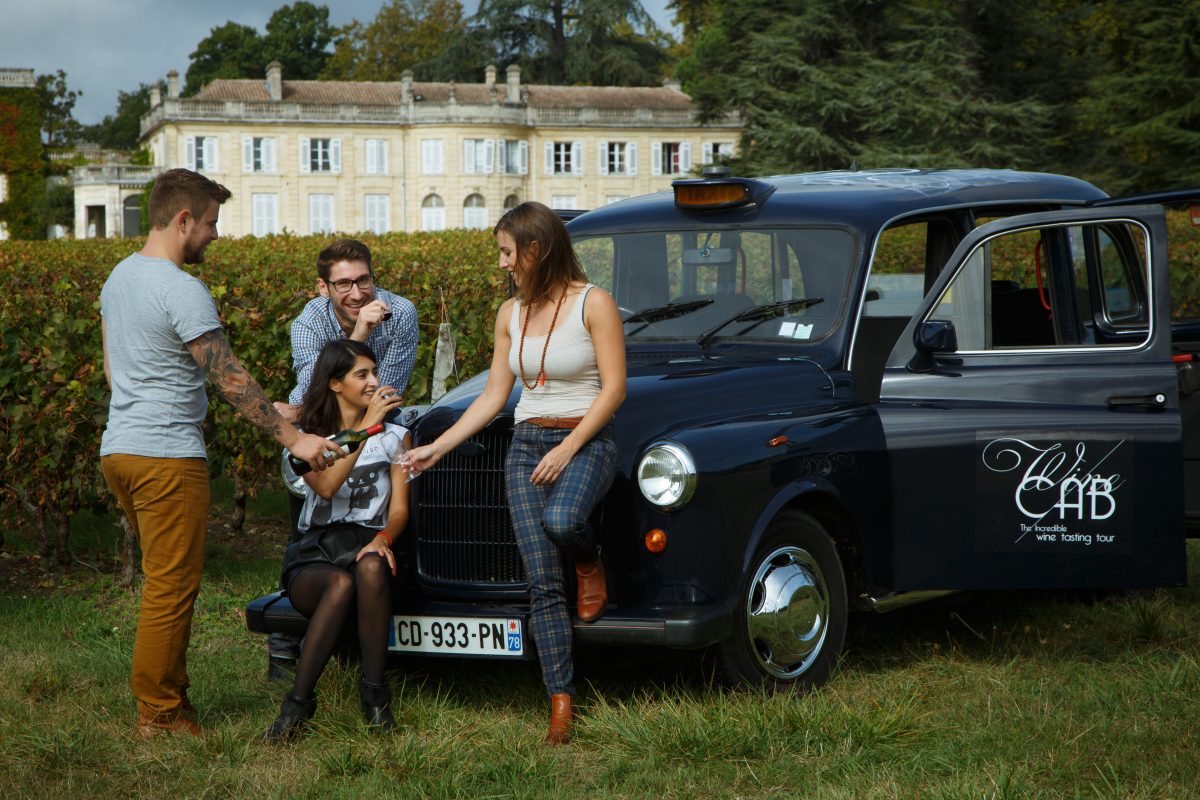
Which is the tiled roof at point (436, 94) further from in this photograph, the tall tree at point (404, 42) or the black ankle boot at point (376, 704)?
the black ankle boot at point (376, 704)

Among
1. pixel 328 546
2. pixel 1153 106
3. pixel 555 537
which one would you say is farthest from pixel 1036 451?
pixel 1153 106

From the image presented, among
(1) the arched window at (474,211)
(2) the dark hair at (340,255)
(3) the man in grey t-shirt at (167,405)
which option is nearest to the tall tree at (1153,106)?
(2) the dark hair at (340,255)

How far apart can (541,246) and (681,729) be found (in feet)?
6.00

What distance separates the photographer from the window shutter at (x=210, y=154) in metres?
93.8

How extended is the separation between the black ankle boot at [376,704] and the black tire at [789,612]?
1.28 metres

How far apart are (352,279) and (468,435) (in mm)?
1209

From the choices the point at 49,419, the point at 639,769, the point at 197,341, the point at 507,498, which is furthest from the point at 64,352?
the point at 639,769

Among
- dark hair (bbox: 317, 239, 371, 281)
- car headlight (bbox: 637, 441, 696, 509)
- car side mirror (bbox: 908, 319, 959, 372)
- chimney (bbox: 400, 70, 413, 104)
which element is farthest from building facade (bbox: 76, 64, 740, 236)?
car headlight (bbox: 637, 441, 696, 509)

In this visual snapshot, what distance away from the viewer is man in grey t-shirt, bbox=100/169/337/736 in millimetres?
5355

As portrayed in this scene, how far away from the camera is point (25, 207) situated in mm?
87938

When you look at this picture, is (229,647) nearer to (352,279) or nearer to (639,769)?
(352,279)

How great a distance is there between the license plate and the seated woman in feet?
0.53

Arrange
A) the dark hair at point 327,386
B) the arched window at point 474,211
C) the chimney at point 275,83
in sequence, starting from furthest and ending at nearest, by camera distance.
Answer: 1. the arched window at point 474,211
2. the chimney at point 275,83
3. the dark hair at point 327,386

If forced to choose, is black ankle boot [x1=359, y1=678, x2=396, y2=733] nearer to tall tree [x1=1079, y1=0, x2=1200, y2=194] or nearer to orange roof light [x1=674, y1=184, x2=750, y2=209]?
orange roof light [x1=674, y1=184, x2=750, y2=209]
